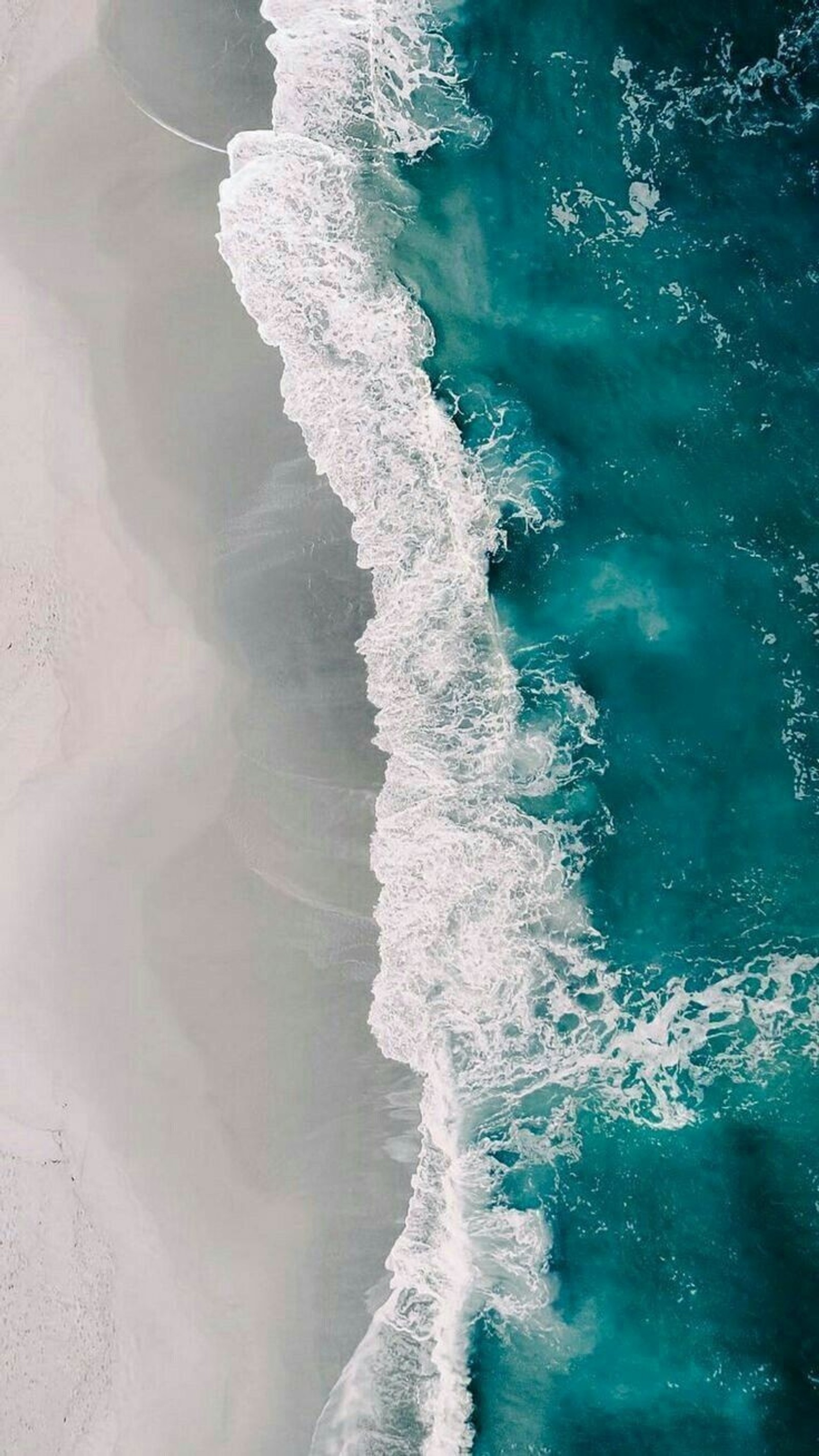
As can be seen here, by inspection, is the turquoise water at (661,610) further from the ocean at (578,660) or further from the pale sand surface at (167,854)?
the pale sand surface at (167,854)

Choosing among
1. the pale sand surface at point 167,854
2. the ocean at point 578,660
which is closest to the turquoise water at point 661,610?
the ocean at point 578,660

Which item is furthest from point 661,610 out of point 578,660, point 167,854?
point 167,854

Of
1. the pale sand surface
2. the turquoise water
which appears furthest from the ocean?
the pale sand surface

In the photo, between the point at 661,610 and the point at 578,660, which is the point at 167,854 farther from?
the point at 661,610

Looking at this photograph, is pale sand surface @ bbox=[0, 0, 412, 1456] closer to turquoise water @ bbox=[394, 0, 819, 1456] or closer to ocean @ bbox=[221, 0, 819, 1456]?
ocean @ bbox=[221, 0, 819, 1456]

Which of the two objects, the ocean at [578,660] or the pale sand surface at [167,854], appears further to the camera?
the pale sand surface at [167,854]

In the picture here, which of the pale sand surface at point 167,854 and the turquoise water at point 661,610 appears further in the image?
the pale sand surface at point 167,854
